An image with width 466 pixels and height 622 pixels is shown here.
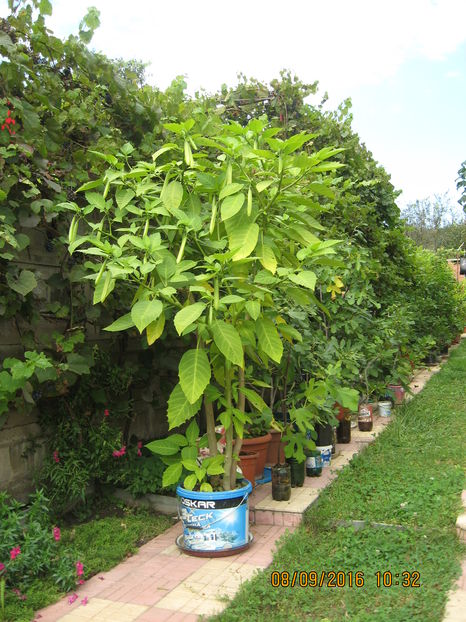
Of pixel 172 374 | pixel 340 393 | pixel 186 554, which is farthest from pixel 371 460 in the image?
pixel 186 554

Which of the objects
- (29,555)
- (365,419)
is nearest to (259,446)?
(29,555)

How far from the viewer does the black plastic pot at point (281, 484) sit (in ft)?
12.6

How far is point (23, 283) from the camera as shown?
115 inches

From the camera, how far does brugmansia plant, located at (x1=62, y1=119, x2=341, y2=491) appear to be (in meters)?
2.90

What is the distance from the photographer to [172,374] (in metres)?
4.33

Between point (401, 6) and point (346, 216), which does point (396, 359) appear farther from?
point (401, 6)

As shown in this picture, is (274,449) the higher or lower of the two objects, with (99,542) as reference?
higher

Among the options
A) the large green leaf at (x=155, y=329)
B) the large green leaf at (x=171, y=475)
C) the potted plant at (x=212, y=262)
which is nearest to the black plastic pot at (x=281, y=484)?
the potted plant at (x=212, y=262)

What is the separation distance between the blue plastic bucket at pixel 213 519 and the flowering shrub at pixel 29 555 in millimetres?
621

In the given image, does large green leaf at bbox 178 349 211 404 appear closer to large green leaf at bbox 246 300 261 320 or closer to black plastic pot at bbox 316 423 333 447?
large green leaf at bbox 246 300 261 320

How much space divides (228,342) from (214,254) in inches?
19.1

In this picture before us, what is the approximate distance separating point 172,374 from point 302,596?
1.98 metres

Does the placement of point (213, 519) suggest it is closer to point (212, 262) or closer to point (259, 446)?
point (259, 446)

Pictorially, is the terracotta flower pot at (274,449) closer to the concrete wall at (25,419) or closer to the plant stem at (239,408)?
the plant stem at (239,408)
